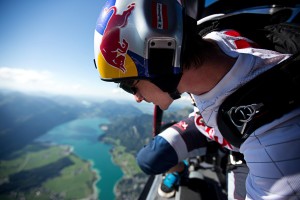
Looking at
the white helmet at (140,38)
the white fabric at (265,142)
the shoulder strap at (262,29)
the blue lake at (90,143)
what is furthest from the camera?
the blue lake at (90,143)

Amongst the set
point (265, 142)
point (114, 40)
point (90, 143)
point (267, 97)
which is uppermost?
point (114, 40)

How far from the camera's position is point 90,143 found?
3462 cm

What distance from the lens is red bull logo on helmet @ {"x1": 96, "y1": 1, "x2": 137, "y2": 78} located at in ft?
2.58

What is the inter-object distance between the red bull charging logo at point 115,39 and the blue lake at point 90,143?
13.0m

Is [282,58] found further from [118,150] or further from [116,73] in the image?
[118,150]

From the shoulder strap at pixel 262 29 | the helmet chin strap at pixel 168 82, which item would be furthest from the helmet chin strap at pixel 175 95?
the shoulder strap at pixel 262 29

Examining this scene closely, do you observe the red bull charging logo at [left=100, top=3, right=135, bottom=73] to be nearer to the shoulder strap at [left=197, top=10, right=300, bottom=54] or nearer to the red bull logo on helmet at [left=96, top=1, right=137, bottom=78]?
the red bull logo on helmet at [left=96, top=1, right=137, bottom=78]

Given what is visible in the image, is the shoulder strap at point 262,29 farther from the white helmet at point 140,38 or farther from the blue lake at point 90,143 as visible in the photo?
the blue lake at point 90,143

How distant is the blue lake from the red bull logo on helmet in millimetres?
12925

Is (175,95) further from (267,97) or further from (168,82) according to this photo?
(267,97)

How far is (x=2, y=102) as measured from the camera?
34.9 m

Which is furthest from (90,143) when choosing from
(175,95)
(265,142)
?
(265,142)

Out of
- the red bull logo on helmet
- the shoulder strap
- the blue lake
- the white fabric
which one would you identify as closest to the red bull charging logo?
the red bull logo on helmet

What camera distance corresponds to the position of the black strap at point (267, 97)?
72 centimetres
